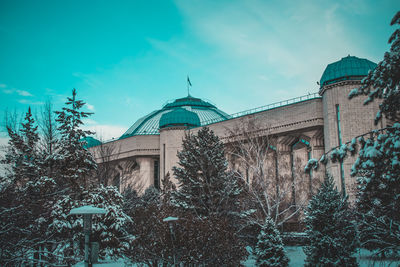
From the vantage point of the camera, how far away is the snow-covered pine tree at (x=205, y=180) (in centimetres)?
1944

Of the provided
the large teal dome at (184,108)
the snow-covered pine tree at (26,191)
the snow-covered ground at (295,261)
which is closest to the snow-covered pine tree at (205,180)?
the snow-covered ground at (295,261)

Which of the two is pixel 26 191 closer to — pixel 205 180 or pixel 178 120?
pixel 205 180

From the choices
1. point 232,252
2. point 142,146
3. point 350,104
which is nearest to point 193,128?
point 142,146

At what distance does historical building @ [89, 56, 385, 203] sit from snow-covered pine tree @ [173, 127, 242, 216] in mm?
4089

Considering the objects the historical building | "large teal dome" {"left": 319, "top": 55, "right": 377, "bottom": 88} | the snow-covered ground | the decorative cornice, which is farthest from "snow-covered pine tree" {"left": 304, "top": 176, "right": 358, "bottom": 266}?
"large teal dome" {"left": 319, "top": 55, "right": 377, "bottom": 88}

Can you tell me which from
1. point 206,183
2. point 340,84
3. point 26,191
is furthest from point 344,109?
point 26,191

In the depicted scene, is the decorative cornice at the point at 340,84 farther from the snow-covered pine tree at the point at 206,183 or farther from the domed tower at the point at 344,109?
the snow-covered pine tree at the point at 206,183

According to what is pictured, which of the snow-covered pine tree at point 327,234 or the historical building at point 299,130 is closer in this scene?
the snow-covered pine tree at point 327,234

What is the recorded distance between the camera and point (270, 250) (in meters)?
16.2

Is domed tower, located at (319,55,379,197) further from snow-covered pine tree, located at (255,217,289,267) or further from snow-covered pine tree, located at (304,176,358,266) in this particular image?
snow-covered pine tree, located at (255,217,289,267)

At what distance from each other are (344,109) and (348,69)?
310cm

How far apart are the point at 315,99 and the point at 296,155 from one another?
19.0 ft

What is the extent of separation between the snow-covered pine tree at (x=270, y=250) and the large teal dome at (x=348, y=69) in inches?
623

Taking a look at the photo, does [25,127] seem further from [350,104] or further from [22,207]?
[350,104]
